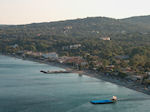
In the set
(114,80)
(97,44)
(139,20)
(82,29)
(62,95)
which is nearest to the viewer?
(62,95)

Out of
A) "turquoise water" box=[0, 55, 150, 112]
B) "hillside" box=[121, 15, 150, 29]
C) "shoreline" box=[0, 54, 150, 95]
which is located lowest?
"turquoise water" box=[0, 55, 150, 112]

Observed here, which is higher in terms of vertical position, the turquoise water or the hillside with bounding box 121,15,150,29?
the hillside with bounding box 121,15,150,29

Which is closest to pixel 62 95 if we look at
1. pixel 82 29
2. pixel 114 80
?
pixel 114 80

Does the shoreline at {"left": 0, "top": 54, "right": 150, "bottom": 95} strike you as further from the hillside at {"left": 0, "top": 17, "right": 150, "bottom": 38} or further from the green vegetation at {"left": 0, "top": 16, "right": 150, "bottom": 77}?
the hillside at {"left": 0, "top": 17, "right": 150, "bottom": 38}

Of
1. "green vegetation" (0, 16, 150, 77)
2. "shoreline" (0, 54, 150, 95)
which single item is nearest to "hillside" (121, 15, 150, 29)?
"green vegetation" (0, 16, 150, 77)

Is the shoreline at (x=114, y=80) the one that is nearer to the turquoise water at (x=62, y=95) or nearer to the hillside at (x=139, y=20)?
the turquoise water at (x=62, y=95)

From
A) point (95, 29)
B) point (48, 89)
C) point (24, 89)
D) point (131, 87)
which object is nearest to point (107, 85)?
point (131, 87)

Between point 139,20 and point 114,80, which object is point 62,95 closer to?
point 114,80

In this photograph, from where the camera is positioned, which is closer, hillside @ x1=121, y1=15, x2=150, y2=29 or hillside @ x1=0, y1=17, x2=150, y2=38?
hillside @ x1=0, y1=17, x2=150, y2=38

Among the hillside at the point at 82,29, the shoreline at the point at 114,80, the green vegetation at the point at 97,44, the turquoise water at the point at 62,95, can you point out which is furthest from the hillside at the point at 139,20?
the turquoise water at the point at 62,95

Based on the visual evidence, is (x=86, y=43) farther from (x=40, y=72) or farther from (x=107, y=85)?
(x=107, y=85)
